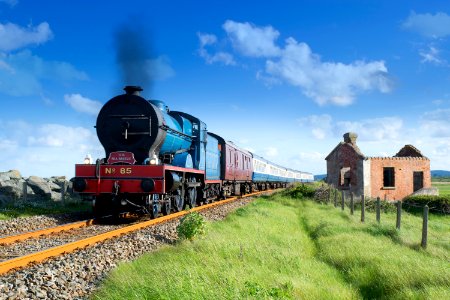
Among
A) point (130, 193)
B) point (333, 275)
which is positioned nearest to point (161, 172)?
point (130, 193)

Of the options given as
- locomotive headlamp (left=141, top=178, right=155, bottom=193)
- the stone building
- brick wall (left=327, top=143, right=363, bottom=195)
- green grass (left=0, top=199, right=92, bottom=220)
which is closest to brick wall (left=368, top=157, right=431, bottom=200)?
the stone building

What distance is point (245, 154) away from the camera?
27.1 metres

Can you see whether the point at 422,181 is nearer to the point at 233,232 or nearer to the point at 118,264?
the point at 233,232

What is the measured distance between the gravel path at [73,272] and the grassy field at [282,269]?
329mm

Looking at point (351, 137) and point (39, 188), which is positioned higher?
point (351, 137)

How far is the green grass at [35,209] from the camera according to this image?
1332 cm

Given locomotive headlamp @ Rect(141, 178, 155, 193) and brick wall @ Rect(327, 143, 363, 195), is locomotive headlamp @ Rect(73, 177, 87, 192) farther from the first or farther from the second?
brick wall @ Rect(327, 143, 363, 195)

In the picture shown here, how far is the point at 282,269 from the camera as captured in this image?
686 centimetres

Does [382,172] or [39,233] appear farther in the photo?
[382,172]

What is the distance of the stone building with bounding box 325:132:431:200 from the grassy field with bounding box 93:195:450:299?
45.2ft

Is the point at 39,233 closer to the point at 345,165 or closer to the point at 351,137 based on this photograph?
the point at 345,165

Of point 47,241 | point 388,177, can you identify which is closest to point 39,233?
point 47,241

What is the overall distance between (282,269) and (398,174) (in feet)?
67.4

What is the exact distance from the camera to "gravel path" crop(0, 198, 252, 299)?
16.9 feet
